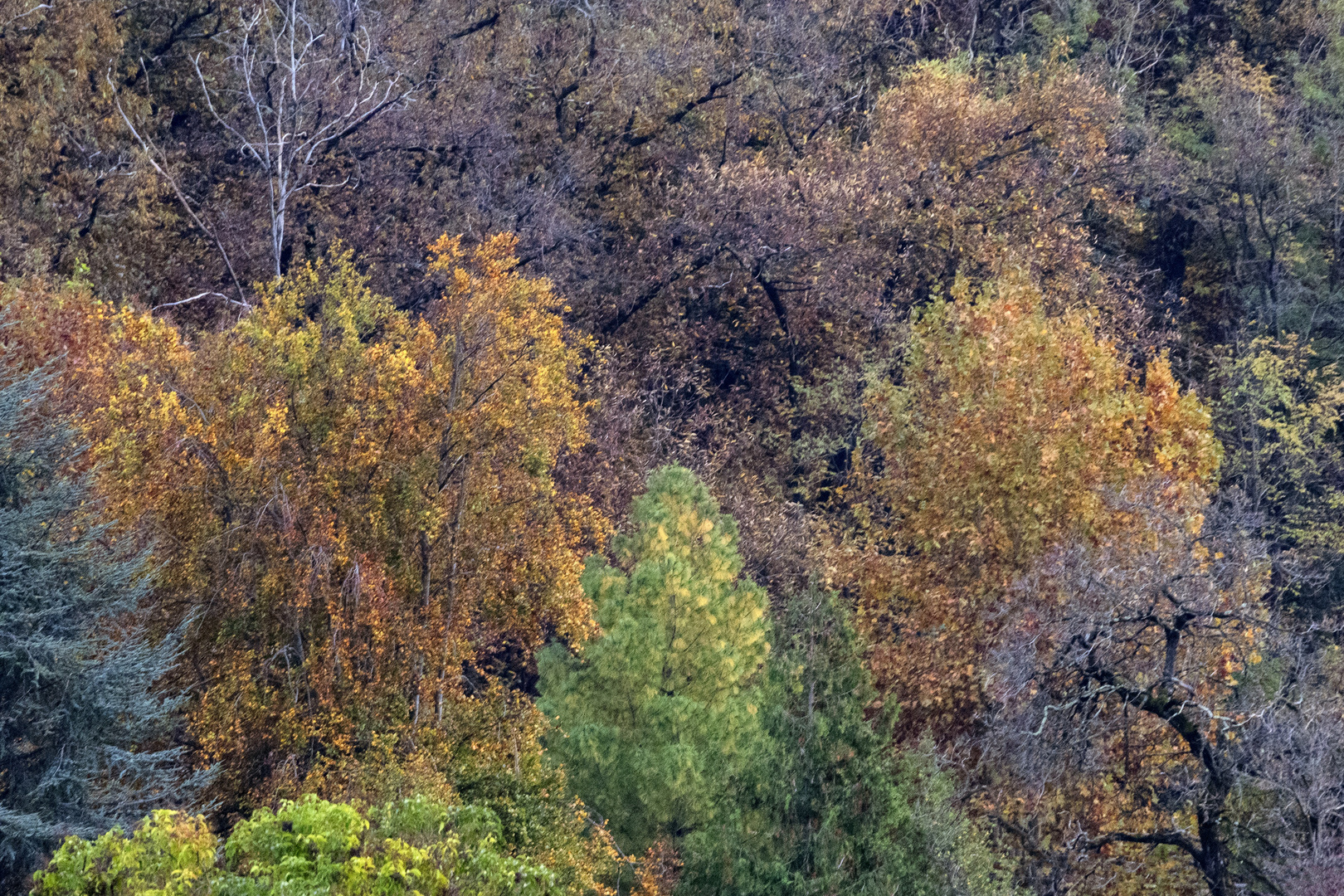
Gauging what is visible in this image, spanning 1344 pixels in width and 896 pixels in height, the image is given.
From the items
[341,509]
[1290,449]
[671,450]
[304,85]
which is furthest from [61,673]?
[1290,449]

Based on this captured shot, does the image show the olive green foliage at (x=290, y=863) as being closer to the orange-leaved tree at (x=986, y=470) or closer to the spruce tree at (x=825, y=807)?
the spruce tree at (x=825, y=807)

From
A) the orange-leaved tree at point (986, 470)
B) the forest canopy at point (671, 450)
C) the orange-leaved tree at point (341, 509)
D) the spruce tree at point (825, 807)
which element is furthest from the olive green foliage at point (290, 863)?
the orange-leaved tree at point (986, 470)

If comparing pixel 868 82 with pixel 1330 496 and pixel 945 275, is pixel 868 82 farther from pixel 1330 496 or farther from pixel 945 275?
pixel 1330 496

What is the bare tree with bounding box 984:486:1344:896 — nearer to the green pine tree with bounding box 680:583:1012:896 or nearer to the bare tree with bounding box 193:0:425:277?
the green pine tree with bounding box 680:583:1012:896

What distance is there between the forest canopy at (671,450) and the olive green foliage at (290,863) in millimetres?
67

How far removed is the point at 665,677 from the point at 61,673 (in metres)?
9.11

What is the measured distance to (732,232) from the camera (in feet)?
120

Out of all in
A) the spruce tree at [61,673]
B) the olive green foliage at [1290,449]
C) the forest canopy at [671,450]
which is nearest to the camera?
the spruce tree at [61,673]

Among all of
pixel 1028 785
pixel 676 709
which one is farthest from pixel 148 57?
pixel 1028 785

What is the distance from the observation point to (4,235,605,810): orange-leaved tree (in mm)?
20047

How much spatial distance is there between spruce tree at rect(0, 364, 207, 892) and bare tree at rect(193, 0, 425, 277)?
16.1m

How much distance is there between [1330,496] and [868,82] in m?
17.0

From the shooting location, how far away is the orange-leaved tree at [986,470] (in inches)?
996

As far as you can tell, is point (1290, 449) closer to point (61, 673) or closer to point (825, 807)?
point (825, 807)
